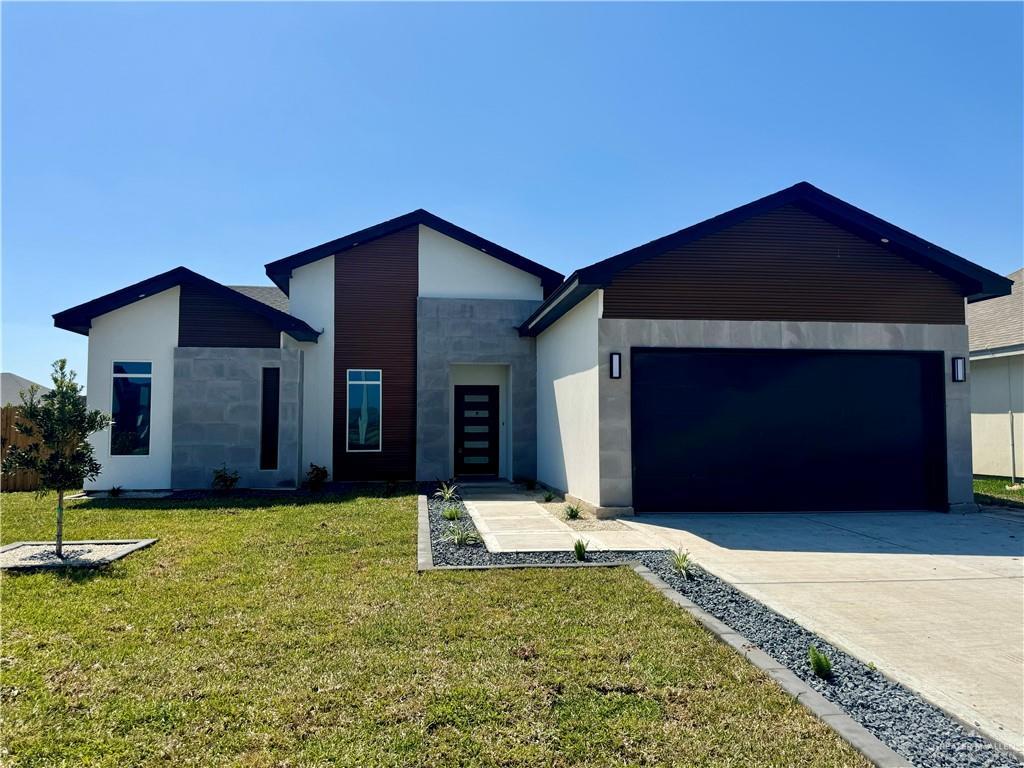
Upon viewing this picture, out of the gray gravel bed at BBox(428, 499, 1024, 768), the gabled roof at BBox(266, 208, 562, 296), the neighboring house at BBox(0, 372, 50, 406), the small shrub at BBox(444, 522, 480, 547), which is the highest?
the gabled roof at BBox(266, 208, 562, 296)

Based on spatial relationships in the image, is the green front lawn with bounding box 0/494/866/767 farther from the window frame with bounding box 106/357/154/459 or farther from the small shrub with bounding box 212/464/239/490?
the window frame with bounding box 106/357/154/459

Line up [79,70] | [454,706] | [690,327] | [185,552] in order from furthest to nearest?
[690,327] → [79,70] → [185,552] → [454,706]

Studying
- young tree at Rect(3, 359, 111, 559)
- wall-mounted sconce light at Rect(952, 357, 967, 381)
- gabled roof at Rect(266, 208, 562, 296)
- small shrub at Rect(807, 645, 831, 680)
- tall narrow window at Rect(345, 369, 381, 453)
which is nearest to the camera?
small shrub at Rect(807, 645, 831, 680)

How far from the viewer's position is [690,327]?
1020 centimetres

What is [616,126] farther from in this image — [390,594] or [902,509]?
[390,594]

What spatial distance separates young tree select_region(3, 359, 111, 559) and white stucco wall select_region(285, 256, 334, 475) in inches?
286

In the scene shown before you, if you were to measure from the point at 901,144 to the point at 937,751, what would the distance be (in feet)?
36.5

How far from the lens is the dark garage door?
10.3 metres

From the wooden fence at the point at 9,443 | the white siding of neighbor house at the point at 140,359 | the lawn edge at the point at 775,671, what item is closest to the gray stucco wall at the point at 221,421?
the white siding of neighbor house at the point at 140,359

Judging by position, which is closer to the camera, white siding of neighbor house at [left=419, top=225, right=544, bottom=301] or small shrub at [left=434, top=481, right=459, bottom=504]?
small shrub at [left=434, top=481, right=459, bottom=504]

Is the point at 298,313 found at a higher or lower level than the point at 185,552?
higher

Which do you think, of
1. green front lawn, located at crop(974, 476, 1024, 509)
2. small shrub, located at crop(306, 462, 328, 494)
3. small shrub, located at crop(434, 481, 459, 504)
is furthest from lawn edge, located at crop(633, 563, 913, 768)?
green front lawn, located at crop(974, 476, 1024, 509)

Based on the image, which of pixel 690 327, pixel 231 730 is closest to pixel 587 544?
pixel 690 327

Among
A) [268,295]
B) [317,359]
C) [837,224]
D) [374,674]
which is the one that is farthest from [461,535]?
[268,295]
